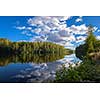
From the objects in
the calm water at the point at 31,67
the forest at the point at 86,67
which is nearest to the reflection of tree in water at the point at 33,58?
the calm water at the point at 31,67

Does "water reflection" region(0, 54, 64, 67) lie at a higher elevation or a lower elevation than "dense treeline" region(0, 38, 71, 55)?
lower

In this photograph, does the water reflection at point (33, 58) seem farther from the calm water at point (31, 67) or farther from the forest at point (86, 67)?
the forest at point (86, 67)

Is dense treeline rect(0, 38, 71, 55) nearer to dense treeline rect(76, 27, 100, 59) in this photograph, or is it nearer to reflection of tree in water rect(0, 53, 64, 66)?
reflection of tree in water rect(0, 53, 64, 66)

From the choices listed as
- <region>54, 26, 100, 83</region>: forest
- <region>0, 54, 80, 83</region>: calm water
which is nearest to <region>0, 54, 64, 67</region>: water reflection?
<region>0, 54, 80, 83</region>: calm water

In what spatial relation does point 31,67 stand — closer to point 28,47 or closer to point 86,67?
point 28,47
